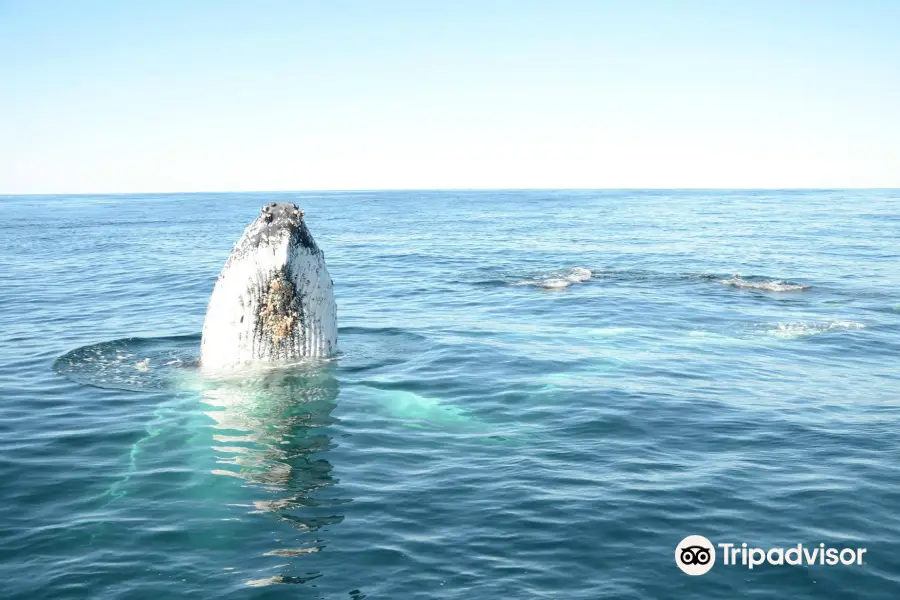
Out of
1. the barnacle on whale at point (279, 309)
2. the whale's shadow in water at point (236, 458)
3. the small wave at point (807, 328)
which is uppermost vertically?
the barnacle on whale at point (279, 309)

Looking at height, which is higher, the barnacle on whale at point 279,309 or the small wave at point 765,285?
the barnacle on whale at point 279,309

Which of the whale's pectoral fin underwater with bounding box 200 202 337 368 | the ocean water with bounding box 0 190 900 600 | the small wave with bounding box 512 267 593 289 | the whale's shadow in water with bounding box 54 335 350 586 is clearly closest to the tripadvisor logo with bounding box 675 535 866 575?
the ocean water with bounding box 0 190 900 600

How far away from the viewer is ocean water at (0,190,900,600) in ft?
25.8

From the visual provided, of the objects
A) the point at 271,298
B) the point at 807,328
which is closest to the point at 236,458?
the point at 271,298

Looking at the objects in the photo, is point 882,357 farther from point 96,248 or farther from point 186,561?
point 96,248

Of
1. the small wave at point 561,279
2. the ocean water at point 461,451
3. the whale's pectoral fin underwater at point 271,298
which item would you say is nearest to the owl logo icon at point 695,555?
the ocean water at point 461,451

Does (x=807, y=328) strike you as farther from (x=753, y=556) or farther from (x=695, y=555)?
(x=695, y=555)

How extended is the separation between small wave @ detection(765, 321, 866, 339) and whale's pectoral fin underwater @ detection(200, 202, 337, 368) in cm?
1115

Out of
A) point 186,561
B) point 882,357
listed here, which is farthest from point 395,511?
point 882,357

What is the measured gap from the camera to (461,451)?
36.9 feet

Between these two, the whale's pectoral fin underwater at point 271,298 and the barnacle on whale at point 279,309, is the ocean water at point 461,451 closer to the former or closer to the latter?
the whale's pectoral fin underwater at point 271,298

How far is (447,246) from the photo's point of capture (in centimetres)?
4397

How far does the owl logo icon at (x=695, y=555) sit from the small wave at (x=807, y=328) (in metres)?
11.8

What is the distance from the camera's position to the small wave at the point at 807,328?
63.4 ft
